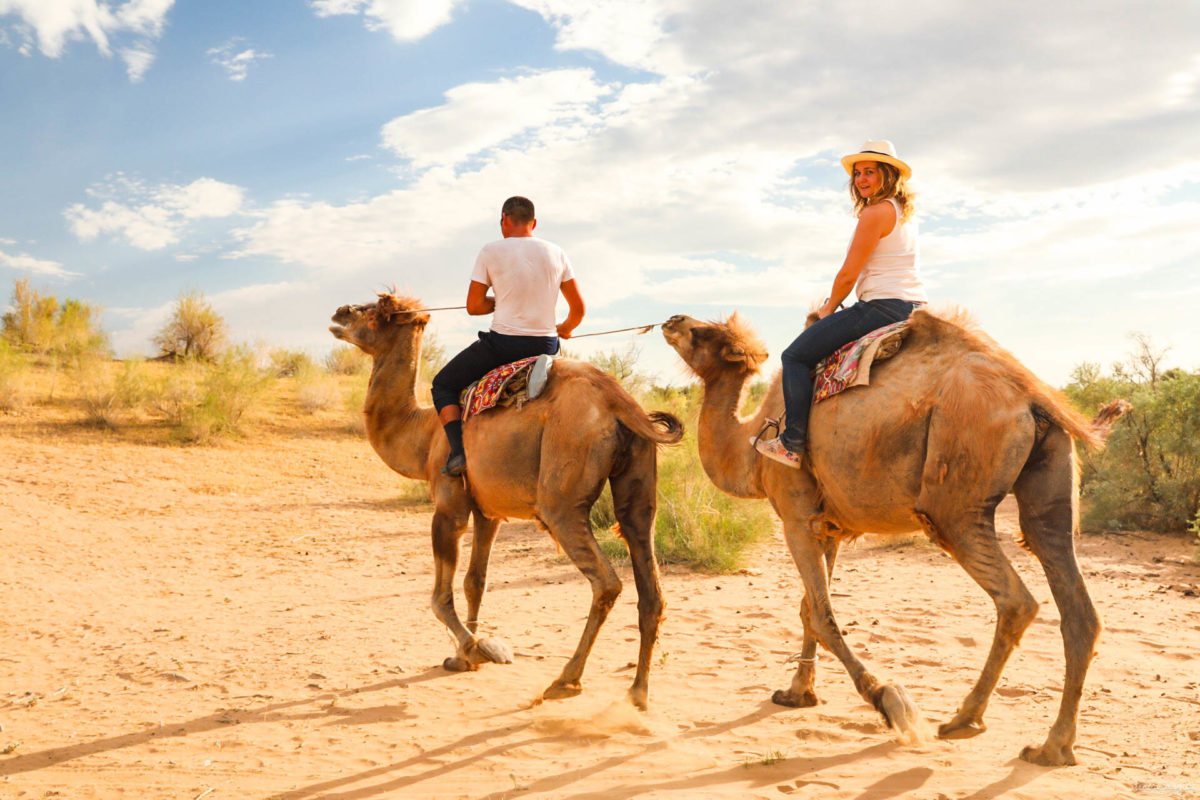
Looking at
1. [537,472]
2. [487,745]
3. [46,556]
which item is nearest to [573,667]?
[487,745]

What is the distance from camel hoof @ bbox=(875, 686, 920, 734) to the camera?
5.09 metres

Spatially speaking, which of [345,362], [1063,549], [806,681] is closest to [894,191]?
[1063,549]

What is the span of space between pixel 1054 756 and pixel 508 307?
4.67 metres

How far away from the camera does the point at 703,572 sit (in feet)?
40.4

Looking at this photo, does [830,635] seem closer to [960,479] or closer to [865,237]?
[960,479]

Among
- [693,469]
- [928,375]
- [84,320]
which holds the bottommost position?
[693,469]

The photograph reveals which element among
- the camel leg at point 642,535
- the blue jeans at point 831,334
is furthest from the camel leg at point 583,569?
the blue jeans at point 831,334

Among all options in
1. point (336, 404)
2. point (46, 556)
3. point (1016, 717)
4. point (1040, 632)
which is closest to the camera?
point (1016, 717)

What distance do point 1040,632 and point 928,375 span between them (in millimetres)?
4768

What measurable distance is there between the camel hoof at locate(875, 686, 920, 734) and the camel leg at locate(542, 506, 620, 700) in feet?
6.25

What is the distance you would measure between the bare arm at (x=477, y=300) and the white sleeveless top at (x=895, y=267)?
9.59 ft

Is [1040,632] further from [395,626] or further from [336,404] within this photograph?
[336,404]

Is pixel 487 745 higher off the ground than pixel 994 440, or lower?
lower

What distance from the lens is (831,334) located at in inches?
237
